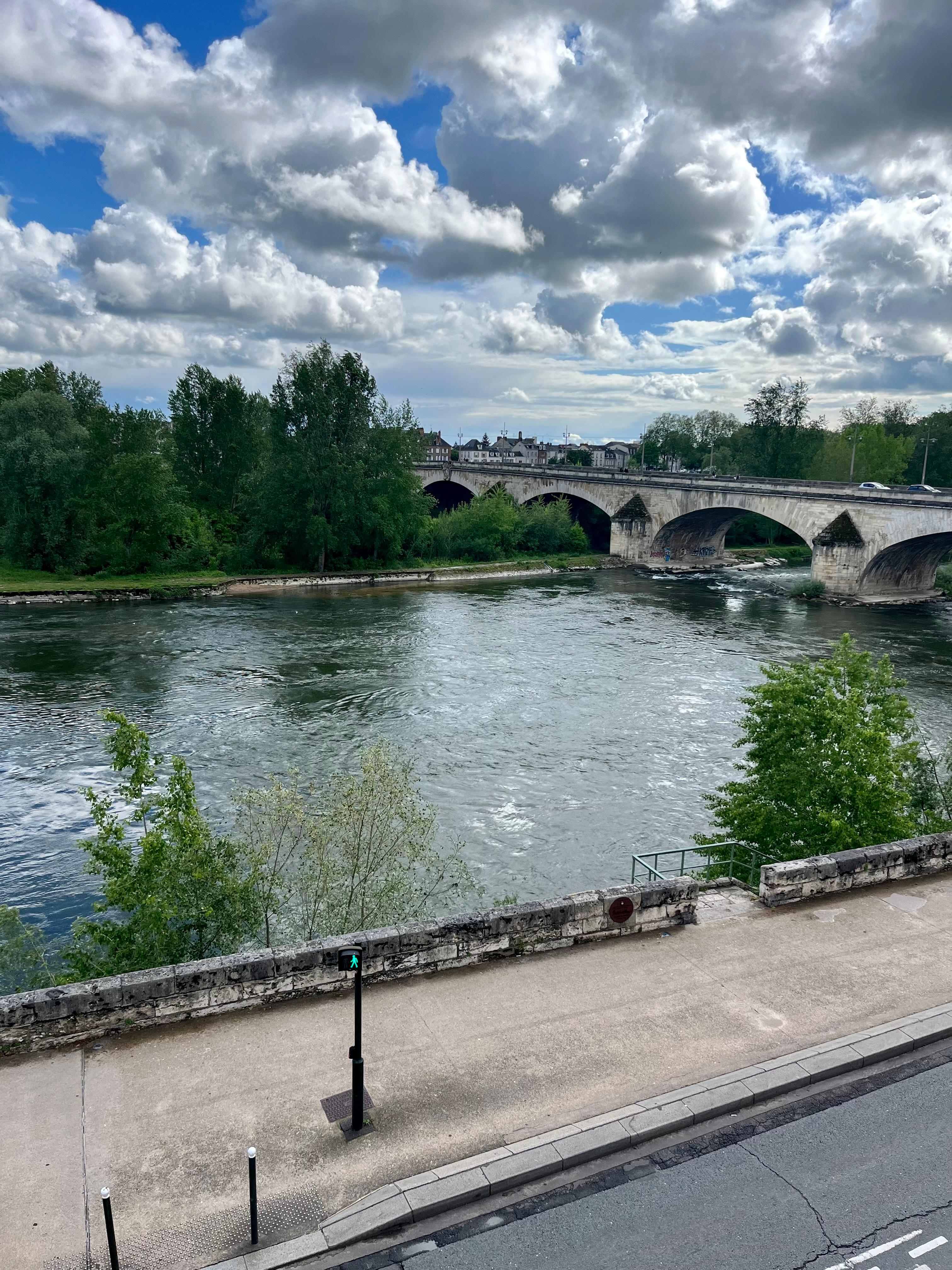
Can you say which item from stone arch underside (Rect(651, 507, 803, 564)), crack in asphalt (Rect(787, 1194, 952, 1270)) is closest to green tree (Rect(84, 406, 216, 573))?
stone arch underside (Rect(651, 507, 803, 564))

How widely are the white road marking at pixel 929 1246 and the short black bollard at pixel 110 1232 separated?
611cm

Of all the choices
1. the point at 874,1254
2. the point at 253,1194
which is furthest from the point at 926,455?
the point at 253,1194

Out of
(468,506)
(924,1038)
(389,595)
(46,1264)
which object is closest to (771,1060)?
(924,1038)

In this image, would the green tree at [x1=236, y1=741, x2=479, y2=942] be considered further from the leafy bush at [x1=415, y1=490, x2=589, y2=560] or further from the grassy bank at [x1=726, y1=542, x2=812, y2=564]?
the grassy bank at [x1=726, y1=542, x2=812, y2=564]

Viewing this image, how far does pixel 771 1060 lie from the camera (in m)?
9.06

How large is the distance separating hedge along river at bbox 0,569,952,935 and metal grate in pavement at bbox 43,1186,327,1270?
11032 millimetres

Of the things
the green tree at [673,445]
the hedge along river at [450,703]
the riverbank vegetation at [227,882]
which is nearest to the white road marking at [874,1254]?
the riverbank vegetation at [227,882]

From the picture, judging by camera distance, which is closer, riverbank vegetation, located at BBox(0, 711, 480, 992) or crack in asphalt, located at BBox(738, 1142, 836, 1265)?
crack in asphalt, located at BBox(738, 1142, 836, 1265)

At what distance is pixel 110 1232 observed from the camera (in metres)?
6.22

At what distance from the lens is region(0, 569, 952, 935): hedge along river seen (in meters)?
21.1

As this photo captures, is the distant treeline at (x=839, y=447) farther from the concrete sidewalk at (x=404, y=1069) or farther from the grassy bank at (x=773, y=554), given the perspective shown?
the concrete sidewalk at (x=404, y=1069)

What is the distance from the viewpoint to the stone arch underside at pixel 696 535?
7662 cm

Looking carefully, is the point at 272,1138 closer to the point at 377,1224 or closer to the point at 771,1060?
the point at 377,1224

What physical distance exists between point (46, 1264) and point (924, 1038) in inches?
345
